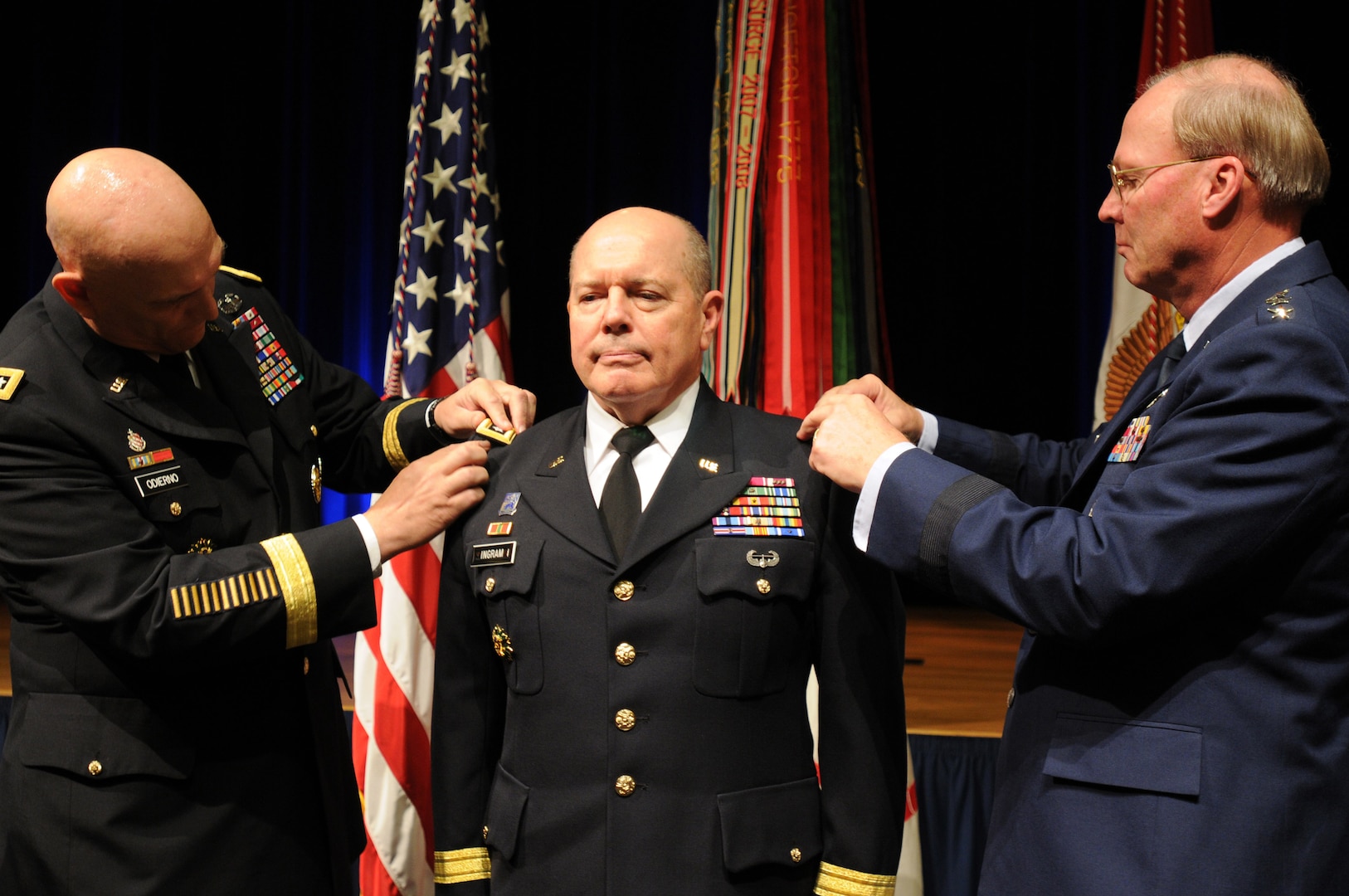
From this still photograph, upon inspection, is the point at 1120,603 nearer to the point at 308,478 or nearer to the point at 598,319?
the point at 598,319

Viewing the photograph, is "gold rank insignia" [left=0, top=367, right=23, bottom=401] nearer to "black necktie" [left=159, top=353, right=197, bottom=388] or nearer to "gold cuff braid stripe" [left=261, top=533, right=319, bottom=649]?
"black necktie" [left=159, top=353, right=197, bottom=388]

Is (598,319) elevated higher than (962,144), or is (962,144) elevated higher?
(962,144)

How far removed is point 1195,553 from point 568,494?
3.04ft

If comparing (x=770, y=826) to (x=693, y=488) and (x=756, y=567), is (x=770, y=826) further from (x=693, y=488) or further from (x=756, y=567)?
(x=693, y=488)

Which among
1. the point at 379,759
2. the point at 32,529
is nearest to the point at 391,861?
the point at 379,759

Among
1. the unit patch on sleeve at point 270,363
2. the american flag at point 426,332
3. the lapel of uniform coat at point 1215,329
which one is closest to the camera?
the lapel of uniform coat at point 1215,329

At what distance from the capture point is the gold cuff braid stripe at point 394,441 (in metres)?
2.38

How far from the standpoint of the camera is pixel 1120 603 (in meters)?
1.42

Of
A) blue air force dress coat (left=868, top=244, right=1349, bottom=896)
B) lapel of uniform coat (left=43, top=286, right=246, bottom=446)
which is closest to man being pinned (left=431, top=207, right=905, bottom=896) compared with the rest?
blue air force dress coat (left=868, top=244, right=1349, bottom=896)

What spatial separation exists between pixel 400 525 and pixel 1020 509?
1.01 m

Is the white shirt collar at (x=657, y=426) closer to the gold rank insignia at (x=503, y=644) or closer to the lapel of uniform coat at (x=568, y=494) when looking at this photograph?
the lapel of uniform coat at (x=568, y=494)

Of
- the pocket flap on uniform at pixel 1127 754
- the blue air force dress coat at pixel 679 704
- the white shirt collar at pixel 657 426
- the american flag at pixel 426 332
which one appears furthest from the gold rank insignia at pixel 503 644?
the american flag at pixel 426 332

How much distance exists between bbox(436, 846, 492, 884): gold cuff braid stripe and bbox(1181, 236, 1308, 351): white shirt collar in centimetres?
134

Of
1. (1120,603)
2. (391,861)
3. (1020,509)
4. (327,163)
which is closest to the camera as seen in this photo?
(1120,603)
